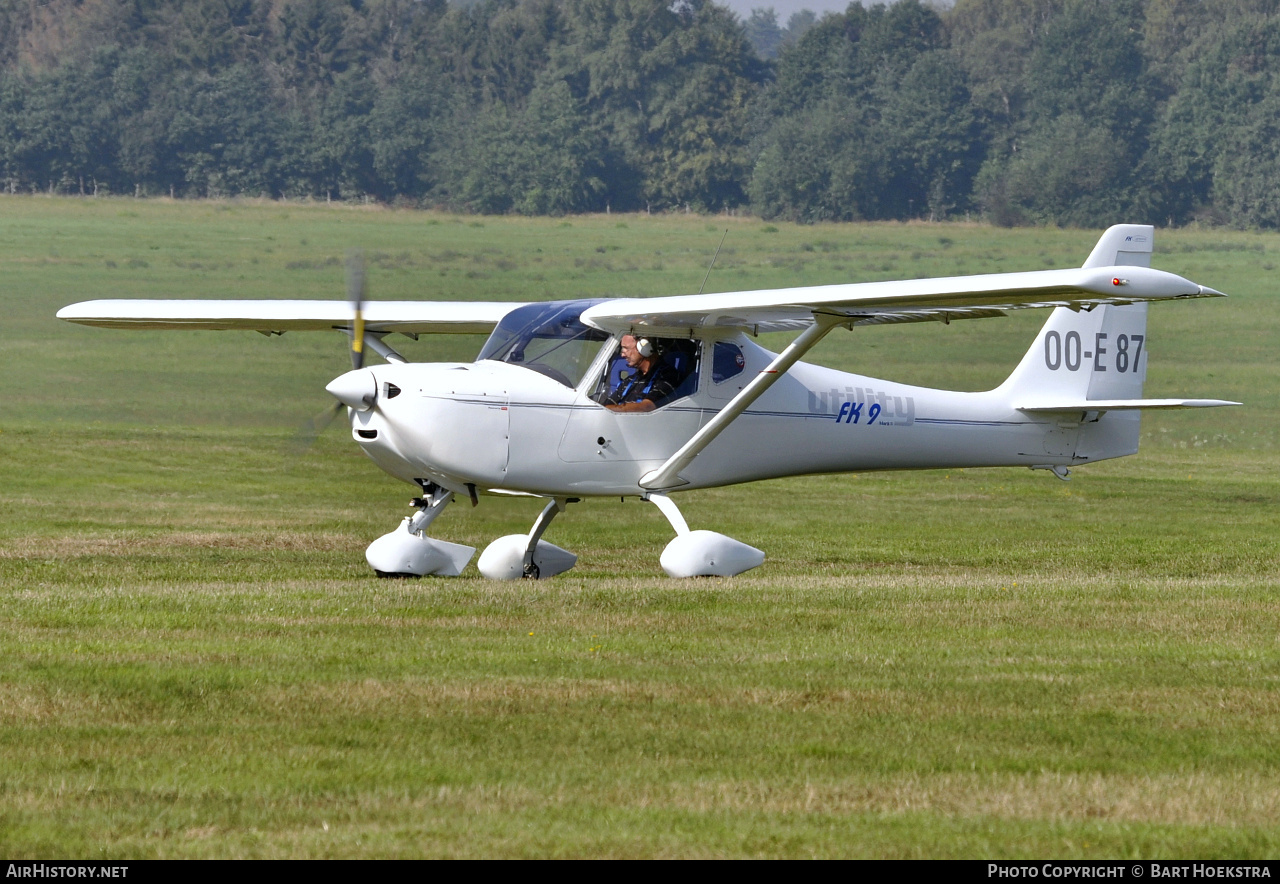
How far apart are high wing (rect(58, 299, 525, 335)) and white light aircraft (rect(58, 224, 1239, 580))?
0.02 m

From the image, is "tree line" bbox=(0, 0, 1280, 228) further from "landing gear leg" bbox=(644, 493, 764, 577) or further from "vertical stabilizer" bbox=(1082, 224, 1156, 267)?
"landing gear leg" bbox=(644, 493, 764, 577)

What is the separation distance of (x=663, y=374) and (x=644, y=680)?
6144 mm

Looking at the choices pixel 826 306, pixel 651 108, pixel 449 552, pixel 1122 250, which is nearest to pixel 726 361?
pixel 826 306

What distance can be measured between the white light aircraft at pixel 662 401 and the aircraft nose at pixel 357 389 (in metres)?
0.01

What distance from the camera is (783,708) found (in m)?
8.91

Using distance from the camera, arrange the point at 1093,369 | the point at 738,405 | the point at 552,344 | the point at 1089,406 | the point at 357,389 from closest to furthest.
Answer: the point at 357,389 < the point at 552,344 < the point at 738,405 < the point at 1089,406 < the point at 1093,369

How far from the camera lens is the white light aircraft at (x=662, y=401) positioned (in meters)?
14.1

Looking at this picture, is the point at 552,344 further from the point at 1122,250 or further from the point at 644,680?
the point at 1122,250

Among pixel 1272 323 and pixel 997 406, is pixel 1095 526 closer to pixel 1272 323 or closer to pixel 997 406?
pixel 997 406

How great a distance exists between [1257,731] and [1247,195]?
78.2 metres

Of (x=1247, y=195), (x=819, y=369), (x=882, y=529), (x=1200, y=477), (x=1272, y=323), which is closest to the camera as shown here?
(x=819, y=369)

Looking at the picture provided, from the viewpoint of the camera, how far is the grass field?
683 cm

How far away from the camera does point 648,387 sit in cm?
1541
